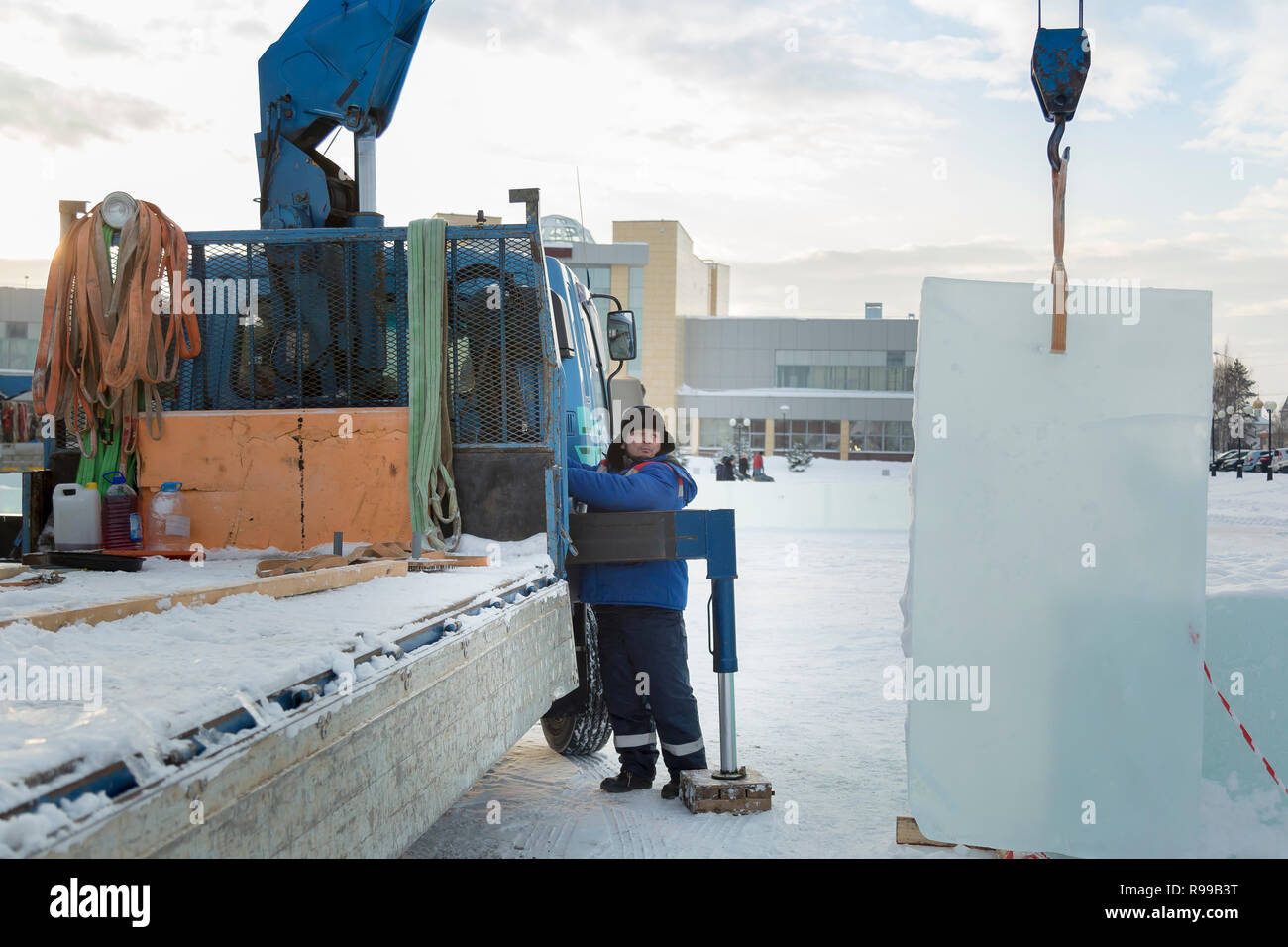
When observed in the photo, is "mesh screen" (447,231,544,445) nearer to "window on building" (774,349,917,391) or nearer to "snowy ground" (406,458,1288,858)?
"snowy ground" (406,458,1288,858)

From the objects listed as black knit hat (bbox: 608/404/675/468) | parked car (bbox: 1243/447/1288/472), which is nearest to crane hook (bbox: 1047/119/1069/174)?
black knit hat (bbox: 608/404/675/468)

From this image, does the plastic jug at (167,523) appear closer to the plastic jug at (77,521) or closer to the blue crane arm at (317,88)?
the plastic jug at (77,521)

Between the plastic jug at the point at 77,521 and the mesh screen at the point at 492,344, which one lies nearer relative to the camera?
the plastic jug at the point at 77,521

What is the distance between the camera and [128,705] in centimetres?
184

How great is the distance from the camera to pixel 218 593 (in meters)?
3.12

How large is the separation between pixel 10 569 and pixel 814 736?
3.89m

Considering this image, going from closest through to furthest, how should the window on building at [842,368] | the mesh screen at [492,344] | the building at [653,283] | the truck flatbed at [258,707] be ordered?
the truck flatbed at [258,707] < the mesh screen at [492,344] < the building at [653,283] < the window on building at [842,368]

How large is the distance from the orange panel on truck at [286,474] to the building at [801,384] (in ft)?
183

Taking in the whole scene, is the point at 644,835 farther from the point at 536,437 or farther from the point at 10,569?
the point at 10,569

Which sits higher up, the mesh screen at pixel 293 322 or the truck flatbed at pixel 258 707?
the mesh screen at pixel 293 322

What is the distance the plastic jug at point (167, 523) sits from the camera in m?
4.71
